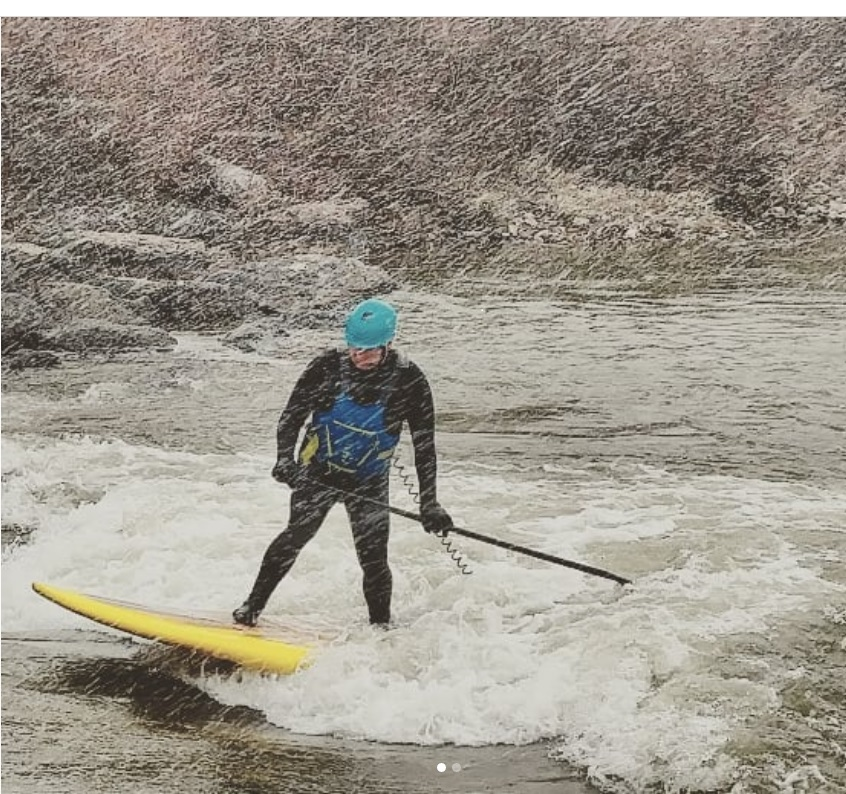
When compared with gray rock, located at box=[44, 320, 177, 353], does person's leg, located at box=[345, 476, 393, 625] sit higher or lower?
lower

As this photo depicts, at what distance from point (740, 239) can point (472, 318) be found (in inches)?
25.4

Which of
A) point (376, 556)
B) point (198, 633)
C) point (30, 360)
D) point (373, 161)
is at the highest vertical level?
point (373, 161)

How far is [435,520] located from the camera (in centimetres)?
250

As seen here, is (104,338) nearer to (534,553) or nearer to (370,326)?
(370,326)

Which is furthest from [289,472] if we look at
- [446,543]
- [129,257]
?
[129,257]

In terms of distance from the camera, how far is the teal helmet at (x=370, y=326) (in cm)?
248

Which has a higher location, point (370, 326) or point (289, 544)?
point (370, 326)

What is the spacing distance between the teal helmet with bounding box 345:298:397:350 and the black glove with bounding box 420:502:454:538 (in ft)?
1.29

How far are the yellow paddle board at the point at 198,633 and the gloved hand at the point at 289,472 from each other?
13.7 inches

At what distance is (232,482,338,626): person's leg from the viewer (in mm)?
2510

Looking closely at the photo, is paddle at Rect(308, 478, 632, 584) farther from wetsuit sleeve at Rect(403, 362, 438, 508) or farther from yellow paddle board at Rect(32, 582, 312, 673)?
yellow paddle board at Rect(32, 582, 312, 673)

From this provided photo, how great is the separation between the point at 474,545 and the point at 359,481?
0.30 metres

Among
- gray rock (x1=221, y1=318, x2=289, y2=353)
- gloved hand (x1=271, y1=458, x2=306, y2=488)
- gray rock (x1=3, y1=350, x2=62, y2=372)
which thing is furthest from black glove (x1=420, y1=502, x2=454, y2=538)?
gray rock (x1=3, y1=350, x2=62, y2=372)

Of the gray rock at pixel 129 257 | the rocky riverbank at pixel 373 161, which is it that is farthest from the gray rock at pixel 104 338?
the gray rock at pixel 129 257
